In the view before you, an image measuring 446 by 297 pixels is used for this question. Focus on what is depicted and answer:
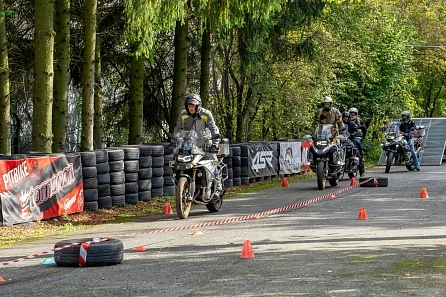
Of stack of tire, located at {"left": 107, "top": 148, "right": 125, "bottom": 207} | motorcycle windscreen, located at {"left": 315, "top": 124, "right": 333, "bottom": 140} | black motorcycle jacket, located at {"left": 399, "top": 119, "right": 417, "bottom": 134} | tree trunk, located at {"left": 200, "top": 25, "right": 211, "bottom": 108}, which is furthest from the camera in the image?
black motorcycle jacket, located at {"left": 399, "top": 119, "right": 417, "bottom": 134}

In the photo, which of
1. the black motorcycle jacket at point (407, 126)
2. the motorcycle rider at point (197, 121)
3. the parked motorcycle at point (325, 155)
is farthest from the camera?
the black motorcycle jacket at point (407, 126)

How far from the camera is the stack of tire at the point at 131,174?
763 inches

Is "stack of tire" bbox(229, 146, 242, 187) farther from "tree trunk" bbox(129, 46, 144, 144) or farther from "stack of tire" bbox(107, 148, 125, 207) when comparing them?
"stack of tire" bbox(107, 148, 125, 207)

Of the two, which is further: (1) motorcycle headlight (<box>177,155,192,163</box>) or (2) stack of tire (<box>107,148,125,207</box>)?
(2) stack of tire (<box>107,148,125,207</box>)

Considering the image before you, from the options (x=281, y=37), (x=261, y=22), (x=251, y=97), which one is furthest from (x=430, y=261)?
(x=251, y=97)

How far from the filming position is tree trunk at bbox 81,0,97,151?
20.7 metres

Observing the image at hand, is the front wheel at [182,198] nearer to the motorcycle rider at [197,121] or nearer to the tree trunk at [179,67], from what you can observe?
the motorcycle rider at [197,121]

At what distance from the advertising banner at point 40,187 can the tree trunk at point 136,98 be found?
301 inches

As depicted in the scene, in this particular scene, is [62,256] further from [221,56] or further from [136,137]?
[221,56]

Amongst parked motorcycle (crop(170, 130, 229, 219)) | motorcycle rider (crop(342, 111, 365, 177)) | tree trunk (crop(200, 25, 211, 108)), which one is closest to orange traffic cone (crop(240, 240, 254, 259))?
parked motorcycle (crop(170, 130, 229, 219))

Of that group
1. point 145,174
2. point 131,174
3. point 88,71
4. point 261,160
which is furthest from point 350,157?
point 131,174

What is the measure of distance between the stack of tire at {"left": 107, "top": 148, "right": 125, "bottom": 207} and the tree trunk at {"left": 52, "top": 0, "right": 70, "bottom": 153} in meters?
1.99

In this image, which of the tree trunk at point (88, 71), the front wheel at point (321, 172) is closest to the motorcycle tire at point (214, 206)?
the tree trunk at point (88, 71)

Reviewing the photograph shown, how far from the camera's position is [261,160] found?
1102 inches
